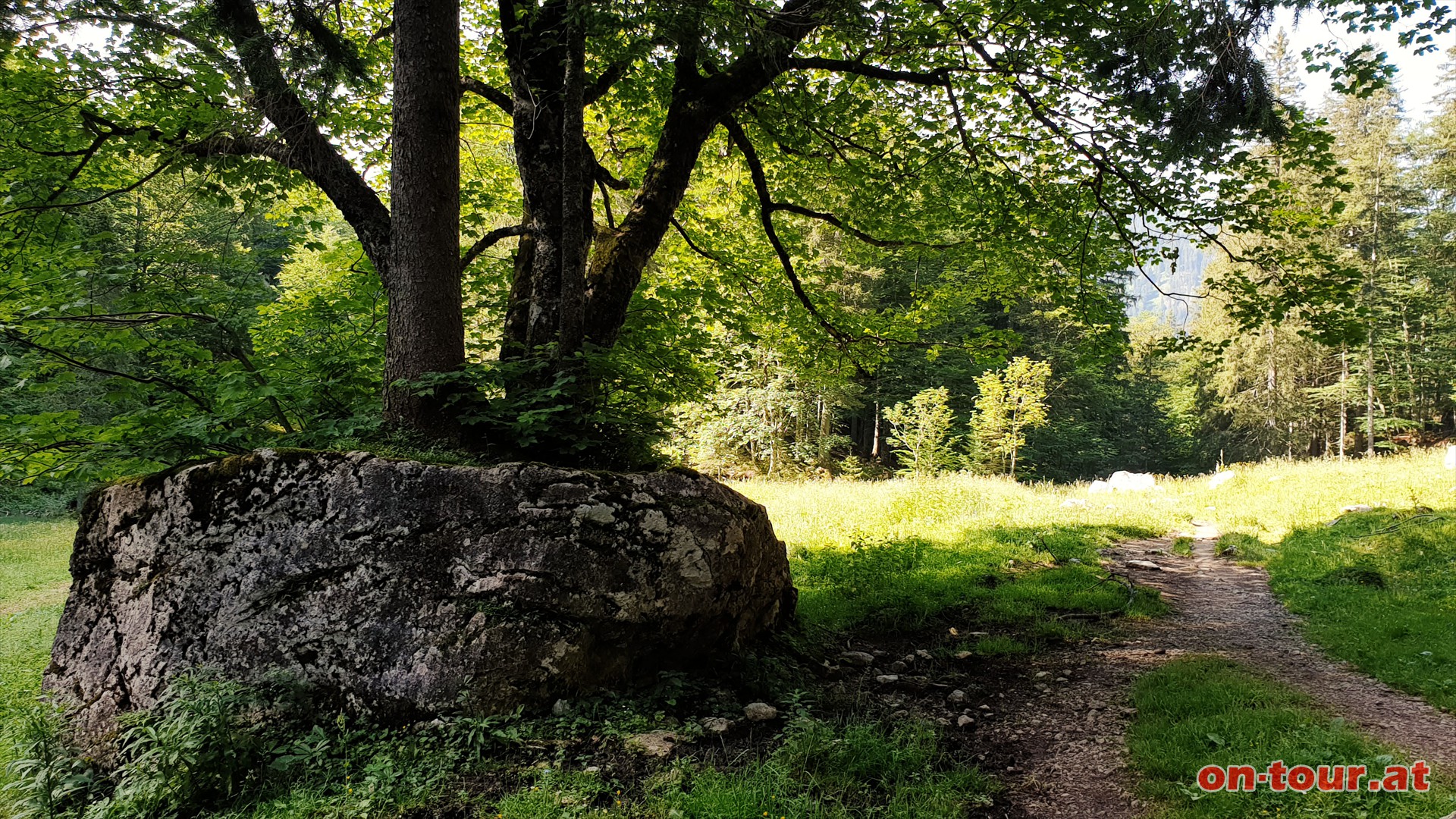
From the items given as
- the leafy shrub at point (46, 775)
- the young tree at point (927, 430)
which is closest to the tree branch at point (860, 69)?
the leafy shrub at point (46, 775)

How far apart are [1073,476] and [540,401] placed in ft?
128

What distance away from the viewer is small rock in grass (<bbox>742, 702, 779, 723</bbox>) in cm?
443

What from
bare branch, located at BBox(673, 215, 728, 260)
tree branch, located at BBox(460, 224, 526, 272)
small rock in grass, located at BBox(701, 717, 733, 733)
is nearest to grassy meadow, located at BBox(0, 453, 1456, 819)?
small rock in grass, located at BBox(701, 717, 733, 733)

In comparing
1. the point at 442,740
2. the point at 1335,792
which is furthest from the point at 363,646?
the point at 1335,792

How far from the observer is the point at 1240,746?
3.80m

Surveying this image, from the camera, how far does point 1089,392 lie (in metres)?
34.8

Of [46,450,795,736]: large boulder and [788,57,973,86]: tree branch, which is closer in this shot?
[46,450,795,736]: large boulder

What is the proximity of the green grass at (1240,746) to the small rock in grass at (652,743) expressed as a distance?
9.00 feet

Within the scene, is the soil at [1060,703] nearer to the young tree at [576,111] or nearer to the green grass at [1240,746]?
the green grass at [1240,746]

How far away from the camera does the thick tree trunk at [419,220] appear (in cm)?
514

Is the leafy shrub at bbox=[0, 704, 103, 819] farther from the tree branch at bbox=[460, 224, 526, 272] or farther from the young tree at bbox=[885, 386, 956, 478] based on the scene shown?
the young tree at bbox=[885, 386, 956, 478]

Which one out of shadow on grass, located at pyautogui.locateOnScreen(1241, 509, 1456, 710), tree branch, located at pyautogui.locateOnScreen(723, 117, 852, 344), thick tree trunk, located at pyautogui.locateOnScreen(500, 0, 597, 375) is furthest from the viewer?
tree branch, located at pyautogui.locateOnScreen(723, 117, 852, 344)

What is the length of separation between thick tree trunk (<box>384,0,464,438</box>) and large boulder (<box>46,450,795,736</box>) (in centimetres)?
92

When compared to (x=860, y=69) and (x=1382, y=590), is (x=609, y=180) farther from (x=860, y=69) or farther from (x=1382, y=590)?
(x=1382, y=590)
